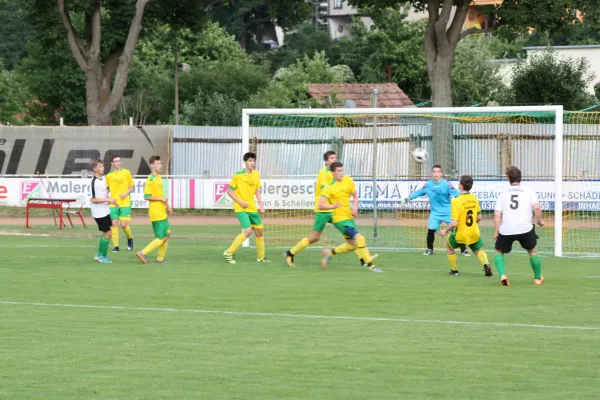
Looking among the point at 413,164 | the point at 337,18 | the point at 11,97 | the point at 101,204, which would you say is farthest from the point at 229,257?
the point at 337,18

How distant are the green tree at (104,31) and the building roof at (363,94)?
938cm

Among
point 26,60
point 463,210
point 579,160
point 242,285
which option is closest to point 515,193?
point 463,210

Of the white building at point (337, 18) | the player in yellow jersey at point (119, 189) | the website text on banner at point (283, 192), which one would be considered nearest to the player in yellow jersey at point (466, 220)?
the website text on banner at point (283, 192)

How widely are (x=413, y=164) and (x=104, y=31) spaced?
60.0ft

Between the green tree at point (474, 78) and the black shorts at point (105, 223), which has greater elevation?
the green tree at point (474, 78)

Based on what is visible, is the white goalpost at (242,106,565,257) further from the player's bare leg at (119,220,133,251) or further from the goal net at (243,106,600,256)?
the player's bare leg at (119,220,133,251)

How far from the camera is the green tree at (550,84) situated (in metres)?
46.4

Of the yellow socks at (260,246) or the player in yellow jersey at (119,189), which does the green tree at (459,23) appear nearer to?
the player in yellow jersey at (119,189)

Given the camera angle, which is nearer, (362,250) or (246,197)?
(362,250)

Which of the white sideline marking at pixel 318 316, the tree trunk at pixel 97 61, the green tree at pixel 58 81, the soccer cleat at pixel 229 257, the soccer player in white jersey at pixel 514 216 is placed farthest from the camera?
the green tree at pixel 58 81

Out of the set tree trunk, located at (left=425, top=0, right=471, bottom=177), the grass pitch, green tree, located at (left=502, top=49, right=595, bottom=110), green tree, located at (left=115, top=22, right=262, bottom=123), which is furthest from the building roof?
the grass pitch

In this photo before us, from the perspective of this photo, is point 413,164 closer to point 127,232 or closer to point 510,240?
point 127,232

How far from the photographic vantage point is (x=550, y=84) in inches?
1833

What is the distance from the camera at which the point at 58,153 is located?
119 ft
